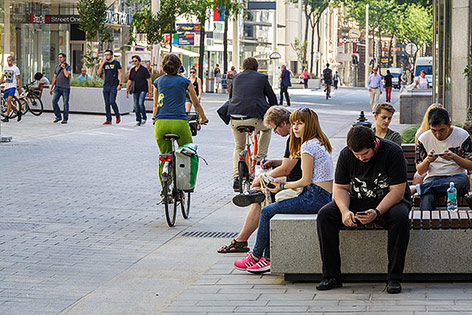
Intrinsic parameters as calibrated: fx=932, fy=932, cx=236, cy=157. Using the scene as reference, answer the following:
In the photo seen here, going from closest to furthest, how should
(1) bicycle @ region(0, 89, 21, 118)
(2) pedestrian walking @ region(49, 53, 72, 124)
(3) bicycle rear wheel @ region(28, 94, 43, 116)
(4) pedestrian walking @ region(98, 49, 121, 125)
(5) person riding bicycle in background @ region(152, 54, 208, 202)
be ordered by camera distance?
(5) person riding bicycle in background @ region(152, 54, 208, 202)
(4) pedestrian walking @ region(98, 49, 121, 125)
(2) pedestrian walking @ region(49, 53, 72, 124)
(1) bicycle @ region(0, 89, 21, 118)
(3) bicycle rear wheel @ region(28, 94, 43, 116)

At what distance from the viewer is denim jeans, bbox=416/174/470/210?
817 cm

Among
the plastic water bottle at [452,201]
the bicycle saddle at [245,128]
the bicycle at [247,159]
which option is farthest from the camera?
the bicycle saddle at [245,128]

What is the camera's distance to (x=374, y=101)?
118ft

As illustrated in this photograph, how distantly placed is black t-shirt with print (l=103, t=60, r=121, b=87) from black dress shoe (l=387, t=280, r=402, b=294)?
18.9 meters

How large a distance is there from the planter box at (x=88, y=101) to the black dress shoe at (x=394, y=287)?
895 inches

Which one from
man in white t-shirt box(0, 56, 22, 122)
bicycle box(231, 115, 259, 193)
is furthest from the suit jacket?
man in white t-shirt box(0, 56, 22, 122)

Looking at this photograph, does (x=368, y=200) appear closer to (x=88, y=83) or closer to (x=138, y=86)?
(x=138, y=86)

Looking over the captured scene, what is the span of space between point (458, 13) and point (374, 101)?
715 inches

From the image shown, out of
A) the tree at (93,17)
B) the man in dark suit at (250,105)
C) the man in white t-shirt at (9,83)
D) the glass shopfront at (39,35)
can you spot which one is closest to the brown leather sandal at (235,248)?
the man in dark suit at (250,105)


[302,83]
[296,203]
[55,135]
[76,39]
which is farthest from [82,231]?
[302,83]

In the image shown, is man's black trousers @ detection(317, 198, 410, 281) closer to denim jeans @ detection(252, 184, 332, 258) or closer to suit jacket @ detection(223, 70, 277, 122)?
denim jeans @ detection(252, 184, 332, 258)

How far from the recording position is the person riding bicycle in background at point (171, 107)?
1003cm

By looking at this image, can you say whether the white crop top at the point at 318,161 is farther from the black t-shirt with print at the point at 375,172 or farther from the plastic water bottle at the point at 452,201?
the plastic water bottle at the point at 452,201

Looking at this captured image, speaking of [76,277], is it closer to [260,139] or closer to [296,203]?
[296,203]
